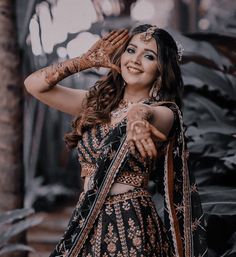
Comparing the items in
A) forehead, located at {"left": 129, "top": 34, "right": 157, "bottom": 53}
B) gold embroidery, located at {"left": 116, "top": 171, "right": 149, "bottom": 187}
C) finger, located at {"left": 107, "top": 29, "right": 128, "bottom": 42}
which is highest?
finger, located at {"left": 107, "top": 29, "right": 128, "bottom": 42}

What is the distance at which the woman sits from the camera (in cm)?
185

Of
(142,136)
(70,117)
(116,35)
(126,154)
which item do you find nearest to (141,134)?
(142,136)

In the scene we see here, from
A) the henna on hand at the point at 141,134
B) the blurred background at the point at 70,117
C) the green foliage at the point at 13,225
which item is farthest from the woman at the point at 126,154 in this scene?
the green foliage at the point at 13,225

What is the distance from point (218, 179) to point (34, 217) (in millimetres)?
967

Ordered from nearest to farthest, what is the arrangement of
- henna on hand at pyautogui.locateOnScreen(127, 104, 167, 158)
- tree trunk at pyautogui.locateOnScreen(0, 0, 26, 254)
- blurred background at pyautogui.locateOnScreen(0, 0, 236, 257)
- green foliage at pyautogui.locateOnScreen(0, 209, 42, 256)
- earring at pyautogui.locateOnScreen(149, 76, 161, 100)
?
henna on hand at pyautogui.locateOnScreen(127, 104, 167, 158) < earring at pyautogui.locateOnScreen(149, 76, 161, 100) < blurred background at pyautogui.locateOnScreen(0, 0, 236, 257) < green foliage at pyautogui.locateOnScreen(0, 209, 42, 256) < tree trunk at pyautogui.locateOnScreen(0, 0, 26, 254)

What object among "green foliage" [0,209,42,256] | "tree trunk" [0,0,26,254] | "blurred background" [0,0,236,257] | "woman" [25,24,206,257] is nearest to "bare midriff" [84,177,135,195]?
"woman" [25,24,206,257]

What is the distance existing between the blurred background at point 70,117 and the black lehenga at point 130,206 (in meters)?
0.92

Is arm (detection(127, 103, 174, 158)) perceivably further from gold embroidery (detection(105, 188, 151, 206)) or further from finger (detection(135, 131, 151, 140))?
gold embroidery (detection(105, 188, 151, 206))

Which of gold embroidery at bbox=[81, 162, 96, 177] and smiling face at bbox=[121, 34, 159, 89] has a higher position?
smiling face at bbox=[121, 34, 159, 89]

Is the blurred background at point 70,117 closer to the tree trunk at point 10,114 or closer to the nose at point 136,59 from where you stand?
the tree trunk at point 10,114

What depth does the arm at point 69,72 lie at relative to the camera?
1.93 metres

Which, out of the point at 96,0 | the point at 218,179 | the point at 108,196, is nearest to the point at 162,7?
the point at 96,0

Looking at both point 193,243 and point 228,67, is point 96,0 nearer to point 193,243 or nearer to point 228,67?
point 228,67

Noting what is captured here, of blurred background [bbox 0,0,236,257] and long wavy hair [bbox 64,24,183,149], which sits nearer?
long wavy hair [bbox 64,24,183,149]
